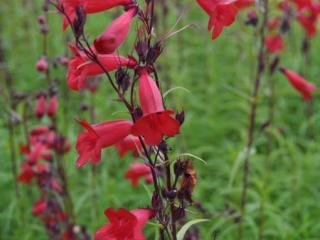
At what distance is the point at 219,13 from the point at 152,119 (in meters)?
0.49

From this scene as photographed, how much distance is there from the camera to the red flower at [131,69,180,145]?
6.58 feet

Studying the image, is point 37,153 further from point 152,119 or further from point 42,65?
point 152,119

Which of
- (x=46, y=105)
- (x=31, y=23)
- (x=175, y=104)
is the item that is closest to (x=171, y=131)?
(x=46, y=105)

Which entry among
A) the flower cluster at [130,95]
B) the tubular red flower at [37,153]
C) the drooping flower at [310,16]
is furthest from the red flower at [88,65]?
the drooping flower at [310,16]

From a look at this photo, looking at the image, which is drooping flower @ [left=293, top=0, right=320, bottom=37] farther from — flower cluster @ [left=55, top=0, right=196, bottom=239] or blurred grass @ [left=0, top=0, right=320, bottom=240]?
flower cluster @ [left=55, top=0, right=196, bottom=239]

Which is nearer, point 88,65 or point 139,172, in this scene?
point 88,65

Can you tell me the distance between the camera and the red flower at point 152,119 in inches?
79.0

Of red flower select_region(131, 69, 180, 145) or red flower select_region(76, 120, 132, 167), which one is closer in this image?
red flower select_region(131, 69, 180, 145)

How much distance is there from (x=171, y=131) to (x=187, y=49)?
20.7 feet

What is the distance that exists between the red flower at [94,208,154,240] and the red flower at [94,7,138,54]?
58 centimetres

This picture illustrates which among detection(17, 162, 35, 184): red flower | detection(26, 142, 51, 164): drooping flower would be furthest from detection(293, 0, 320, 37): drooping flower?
detection(17, 162, 35, 184): red flower

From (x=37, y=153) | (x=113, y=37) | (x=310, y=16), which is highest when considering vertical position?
(x=113, y=37)

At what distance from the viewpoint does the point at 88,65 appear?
2266 millimetres

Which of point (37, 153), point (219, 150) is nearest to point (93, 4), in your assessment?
point (37, 153)
